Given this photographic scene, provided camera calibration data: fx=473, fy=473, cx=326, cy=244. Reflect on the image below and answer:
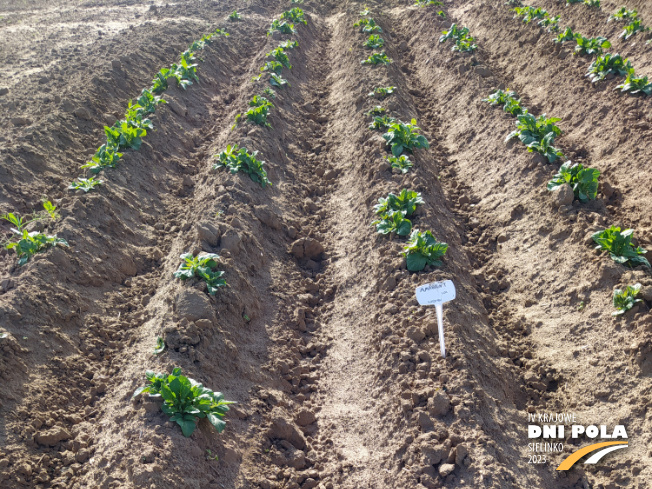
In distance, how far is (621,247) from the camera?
5.32m

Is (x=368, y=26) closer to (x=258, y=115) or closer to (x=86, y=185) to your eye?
(x=258, y=115)

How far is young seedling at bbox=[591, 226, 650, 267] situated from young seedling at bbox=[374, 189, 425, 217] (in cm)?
213

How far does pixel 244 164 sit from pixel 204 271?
8.39 feet

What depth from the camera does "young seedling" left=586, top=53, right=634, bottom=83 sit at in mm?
8523

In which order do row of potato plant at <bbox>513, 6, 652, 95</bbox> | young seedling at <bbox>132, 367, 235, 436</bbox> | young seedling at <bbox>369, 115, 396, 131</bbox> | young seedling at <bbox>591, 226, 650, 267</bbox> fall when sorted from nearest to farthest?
1. young seedling at <bbox>132, 367, 235, 436</bbox>
2. young seedling at <bbox>591, 226, 650, 267</bbox>
3. row of potato plant at <bbox>513, 6, 652, 95</bbox>
4. young seedling at <bbox>369, 115, 396, 131</bbox>

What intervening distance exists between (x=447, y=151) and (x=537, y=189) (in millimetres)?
2531

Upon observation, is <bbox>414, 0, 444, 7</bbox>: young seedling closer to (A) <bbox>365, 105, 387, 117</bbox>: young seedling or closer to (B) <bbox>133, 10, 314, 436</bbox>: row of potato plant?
(A) <bbox>365, 105, 387, 117</bbox>: young seedling

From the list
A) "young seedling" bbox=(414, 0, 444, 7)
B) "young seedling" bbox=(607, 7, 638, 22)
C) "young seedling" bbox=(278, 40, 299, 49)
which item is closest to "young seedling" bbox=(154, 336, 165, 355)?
"young seedling" bbox=(278, 40, 299, 49)

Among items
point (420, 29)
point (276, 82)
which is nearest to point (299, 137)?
point (276, 82)

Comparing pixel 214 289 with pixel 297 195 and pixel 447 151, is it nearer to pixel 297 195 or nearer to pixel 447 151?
pixel 297 195

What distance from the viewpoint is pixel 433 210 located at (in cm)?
664

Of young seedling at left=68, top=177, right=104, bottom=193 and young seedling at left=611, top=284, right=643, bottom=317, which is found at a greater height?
young seedling at left=68, top=177, right=104, bottom=193

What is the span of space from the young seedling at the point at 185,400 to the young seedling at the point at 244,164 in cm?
384

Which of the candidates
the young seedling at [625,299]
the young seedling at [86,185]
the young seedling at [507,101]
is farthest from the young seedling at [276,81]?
the young seedling at [625,299]
